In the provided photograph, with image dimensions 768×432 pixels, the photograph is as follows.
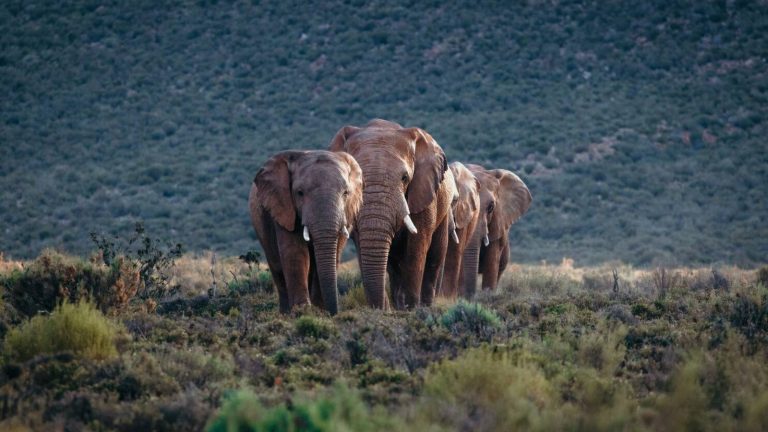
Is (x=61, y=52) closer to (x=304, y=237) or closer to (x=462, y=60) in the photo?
(x=462, y=60)

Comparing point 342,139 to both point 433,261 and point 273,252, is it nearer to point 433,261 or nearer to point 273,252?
point 273,252

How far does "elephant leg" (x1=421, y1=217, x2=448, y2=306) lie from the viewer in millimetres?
13914

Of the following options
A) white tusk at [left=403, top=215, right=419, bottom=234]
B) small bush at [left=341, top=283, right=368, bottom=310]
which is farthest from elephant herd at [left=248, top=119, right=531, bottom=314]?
small bush at [left=341, top=283, right=368, bottom=310]

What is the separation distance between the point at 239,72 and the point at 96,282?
3639cm

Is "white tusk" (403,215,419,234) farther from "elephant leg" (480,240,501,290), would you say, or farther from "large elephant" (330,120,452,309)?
"elephant leg" (480,240,501,290)

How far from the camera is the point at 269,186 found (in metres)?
12.1

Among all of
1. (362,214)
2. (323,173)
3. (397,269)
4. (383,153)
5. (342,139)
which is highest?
(342,139)

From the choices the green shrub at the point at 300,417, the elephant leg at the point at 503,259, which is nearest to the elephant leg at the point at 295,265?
the green shrub at the point at 300,417

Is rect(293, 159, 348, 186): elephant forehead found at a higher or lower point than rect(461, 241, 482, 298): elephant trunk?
higher

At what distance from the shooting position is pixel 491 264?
1856 centimetres

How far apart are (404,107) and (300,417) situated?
38638 millimetres

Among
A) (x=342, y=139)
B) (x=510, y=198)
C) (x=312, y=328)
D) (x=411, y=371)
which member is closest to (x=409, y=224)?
(x=342, y=139)

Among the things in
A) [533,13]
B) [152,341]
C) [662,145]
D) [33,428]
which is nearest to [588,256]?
[662,145]

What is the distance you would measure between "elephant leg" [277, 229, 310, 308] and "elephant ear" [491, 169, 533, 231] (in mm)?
7452
